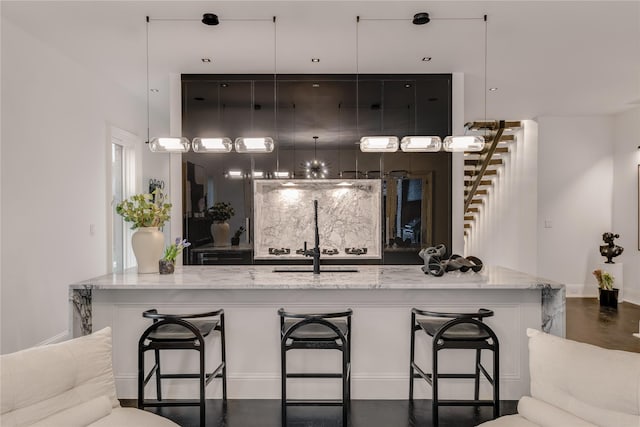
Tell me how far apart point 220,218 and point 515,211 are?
17.7 feet

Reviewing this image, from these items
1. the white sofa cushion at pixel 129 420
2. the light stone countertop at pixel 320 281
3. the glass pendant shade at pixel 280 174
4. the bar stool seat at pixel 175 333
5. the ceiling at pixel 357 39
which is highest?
the ceiling at pixel 357 39

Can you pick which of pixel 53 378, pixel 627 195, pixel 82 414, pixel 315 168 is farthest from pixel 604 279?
pixel 53 378

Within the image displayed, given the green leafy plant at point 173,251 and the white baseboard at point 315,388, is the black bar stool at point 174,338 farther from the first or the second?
the green leafy plant at point 173,251

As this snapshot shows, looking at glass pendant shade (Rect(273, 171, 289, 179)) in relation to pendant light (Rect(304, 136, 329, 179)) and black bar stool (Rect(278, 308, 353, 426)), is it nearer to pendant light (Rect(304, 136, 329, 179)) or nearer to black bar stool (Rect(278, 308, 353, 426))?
pendant light (Rect(304, 136, 329, 179))

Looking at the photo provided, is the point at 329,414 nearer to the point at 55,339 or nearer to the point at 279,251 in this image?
the point at 279,251

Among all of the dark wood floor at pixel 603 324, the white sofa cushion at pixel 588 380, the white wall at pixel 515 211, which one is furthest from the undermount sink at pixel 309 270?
the white wall at pixel 515 211

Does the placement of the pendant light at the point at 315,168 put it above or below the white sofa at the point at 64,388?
above

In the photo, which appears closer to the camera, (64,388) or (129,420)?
(64,388)

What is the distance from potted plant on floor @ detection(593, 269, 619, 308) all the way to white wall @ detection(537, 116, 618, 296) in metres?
0.49

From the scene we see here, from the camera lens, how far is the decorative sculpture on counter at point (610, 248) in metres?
6.25

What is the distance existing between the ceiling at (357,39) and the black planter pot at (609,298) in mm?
2974

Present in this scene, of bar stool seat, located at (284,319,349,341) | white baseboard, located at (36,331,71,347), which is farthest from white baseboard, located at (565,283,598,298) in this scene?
white baseboard, located at (36,331,71,347)

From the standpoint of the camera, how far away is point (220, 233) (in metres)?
4.75

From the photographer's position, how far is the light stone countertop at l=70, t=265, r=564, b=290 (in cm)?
258
